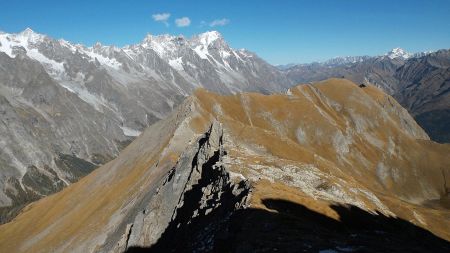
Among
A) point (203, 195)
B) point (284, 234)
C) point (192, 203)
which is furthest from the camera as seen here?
point (192, 203)

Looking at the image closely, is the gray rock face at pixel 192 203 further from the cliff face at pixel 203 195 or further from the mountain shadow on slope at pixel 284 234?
the mountain shadow on slope at pixel 284 234

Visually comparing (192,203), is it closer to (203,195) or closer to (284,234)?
(203,195)

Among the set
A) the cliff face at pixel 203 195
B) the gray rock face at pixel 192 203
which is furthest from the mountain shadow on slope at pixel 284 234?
the gray rock face at pixel 192 203

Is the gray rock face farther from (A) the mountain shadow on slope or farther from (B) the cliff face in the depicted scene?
(A) the mountain shadow on slope

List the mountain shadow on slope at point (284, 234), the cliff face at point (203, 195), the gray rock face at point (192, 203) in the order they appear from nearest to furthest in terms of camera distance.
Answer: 1. the mountain shadow on slope at point (284, 234)
2. the cliff face at point (203, 195)
3. the gray rock face at point (192, 203)

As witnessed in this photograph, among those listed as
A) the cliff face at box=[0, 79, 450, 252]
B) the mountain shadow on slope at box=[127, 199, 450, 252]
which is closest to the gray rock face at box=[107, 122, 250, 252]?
the cliff face at box=[0, 79, 450, 252]

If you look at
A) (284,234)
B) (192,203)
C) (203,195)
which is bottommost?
(192,203)

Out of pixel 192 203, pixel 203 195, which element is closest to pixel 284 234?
pixel 203 195

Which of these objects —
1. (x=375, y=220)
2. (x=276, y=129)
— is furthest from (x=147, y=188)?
(x=276, y=129)

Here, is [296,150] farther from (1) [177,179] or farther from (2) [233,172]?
(2) [233,172]
